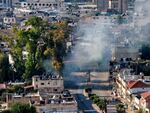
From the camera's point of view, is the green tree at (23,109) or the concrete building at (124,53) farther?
the concrete building at (124,53)

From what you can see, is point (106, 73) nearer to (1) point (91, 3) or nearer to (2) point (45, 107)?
(2) point (45, 107)

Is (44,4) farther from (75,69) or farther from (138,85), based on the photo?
(138,85)

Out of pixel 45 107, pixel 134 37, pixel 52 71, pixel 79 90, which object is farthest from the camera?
pixel 134 37

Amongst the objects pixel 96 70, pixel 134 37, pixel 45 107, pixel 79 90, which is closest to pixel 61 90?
Answer: pixel 79 90

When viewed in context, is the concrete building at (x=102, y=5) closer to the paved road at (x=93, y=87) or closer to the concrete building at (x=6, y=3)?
the concrete building at (x=6, y=3)

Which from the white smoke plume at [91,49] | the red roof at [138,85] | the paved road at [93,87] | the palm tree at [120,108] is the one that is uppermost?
the red roof at [138,85]

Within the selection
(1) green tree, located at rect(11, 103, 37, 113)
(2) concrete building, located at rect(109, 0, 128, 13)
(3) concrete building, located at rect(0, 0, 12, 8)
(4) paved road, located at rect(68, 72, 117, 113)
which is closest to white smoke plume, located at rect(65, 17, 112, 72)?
(4) paved road, located at rect(68, 72, 117, 113)

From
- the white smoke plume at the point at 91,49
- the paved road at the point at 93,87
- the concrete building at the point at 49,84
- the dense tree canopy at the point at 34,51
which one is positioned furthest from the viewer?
the white smoke plume at the point at 91,49

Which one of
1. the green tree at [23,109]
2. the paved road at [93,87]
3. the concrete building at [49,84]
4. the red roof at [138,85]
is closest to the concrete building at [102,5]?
the paved road at [93,87]
